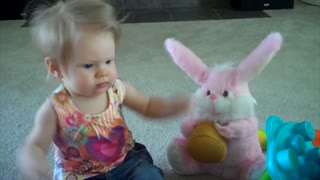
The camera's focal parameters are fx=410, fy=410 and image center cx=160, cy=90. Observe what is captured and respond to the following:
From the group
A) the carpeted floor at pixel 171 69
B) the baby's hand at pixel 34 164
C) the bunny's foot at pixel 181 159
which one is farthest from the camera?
the carpeted floor at pixel 171 69

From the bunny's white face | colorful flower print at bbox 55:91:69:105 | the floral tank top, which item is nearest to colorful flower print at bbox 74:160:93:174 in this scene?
the floral tank top

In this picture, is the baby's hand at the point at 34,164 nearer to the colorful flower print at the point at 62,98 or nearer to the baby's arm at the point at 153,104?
the colorful flower print at the point at 62,98

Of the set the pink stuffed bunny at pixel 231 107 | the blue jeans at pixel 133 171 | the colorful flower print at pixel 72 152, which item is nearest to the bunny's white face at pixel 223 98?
the pink stuffed bunny at pixel 231 107

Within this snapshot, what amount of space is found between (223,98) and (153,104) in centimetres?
14

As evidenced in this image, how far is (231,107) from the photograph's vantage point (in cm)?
78

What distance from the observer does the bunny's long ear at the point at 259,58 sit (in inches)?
30.9

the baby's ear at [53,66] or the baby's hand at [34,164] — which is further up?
the baby's ear at [53,66]

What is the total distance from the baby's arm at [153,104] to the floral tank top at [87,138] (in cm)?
2

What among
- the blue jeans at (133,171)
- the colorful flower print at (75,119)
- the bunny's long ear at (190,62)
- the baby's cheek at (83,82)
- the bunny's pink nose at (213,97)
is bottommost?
the blue jeans at (133,171)

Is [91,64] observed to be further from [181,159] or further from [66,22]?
[181,159]

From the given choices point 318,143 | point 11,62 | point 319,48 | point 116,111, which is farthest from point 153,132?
point 319,48

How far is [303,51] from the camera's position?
1633mm

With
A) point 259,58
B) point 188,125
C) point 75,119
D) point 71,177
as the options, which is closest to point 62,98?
point 75,119

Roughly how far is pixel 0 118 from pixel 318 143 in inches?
32.4
